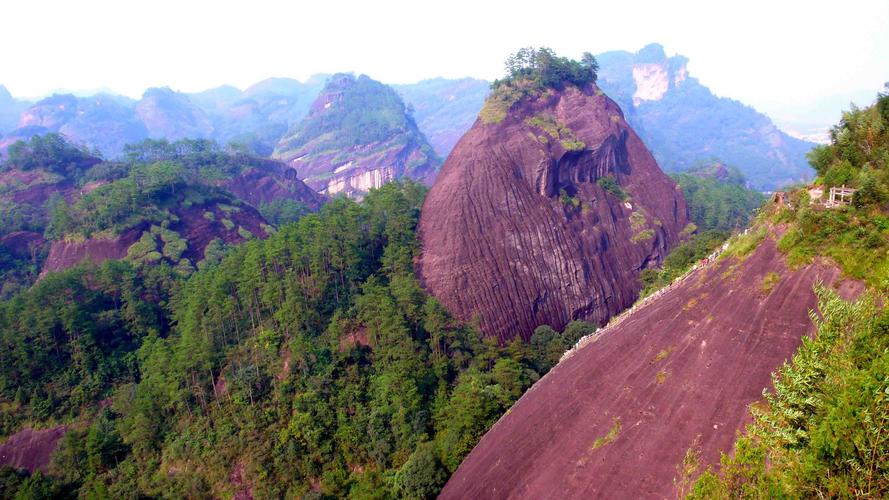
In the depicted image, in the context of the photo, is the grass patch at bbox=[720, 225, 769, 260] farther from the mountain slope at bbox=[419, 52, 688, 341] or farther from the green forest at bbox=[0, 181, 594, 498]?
the mountain slope at bbox=[419, 52, 688, 341]

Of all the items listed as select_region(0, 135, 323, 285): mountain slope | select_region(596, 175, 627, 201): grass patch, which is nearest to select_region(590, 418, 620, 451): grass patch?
select_region(596, 175, 627, 201): grass patch

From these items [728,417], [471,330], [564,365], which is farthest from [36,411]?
[728,417]

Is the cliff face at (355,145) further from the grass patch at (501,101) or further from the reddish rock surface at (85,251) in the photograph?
the reddish rock surface at (85,251)

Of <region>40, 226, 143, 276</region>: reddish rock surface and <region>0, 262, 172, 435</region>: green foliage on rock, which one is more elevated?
<region>40, 226, 143, 276</region>: reddish rock surface

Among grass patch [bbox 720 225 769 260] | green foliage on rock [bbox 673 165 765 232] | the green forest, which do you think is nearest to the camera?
grass patch [bbox 720 225 769 260]

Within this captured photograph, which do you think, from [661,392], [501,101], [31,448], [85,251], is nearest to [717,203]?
[501,101]

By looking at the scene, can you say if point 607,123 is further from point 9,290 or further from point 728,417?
point 9,290
